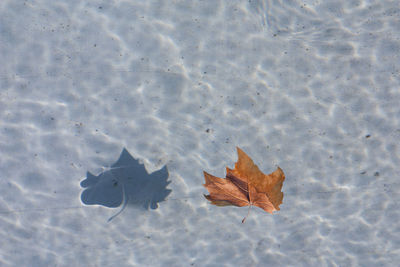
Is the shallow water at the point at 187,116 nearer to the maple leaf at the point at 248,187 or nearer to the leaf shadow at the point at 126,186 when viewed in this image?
the leaf shadow at the point at 126,186

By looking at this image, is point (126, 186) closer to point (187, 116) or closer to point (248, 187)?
point (187, 116)

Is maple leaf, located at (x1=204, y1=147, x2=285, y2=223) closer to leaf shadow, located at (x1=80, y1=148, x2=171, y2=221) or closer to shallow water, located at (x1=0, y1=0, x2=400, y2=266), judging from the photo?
shallow water, located at (x1=0, y1=0, x2=400, y2=266)

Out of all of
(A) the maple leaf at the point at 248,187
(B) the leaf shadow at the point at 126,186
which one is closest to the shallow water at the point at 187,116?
(B) the leaf shadow at the point at 126,186

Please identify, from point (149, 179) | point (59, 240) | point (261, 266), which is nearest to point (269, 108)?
point (149, 179)

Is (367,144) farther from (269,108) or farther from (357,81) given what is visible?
(269,108)

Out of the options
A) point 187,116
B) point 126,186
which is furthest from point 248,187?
point 126,186
